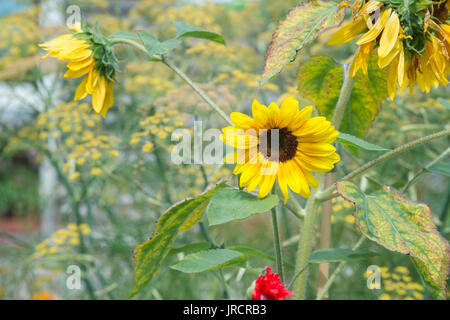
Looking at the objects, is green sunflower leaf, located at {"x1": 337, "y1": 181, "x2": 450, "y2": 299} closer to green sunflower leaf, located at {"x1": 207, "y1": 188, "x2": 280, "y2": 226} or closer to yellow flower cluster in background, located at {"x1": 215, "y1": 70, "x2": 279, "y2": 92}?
green sunflower leaf, located at {"x1": 207, "y1": 188, "x2": 280, "y2": 226}

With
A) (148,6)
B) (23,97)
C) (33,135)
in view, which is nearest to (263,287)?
(33,135)

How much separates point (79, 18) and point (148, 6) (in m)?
0.91

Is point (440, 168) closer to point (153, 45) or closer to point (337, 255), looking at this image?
point (337, 255)

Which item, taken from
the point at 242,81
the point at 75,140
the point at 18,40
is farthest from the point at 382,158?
the point at 18,40

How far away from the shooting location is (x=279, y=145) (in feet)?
1.07

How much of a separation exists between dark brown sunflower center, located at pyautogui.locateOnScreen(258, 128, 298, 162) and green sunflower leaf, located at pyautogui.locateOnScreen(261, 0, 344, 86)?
4cm

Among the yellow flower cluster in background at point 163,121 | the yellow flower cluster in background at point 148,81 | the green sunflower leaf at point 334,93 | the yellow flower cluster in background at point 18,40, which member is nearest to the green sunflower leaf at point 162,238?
the green sunflower leaf at point 334,93

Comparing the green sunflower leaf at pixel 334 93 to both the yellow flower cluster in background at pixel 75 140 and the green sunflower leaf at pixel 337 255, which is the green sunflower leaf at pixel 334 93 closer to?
the green sunflower leaf at pixel 337 255

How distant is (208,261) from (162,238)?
4 centimetres

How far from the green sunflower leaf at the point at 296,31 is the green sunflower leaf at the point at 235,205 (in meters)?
0.08

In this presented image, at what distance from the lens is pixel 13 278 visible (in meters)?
0.90

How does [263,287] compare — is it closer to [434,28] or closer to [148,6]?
[434,28]

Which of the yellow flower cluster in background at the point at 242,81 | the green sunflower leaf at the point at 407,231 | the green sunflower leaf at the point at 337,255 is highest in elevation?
the yellow flower cluster in background at the point at 242,81

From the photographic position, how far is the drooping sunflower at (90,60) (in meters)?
0.36
